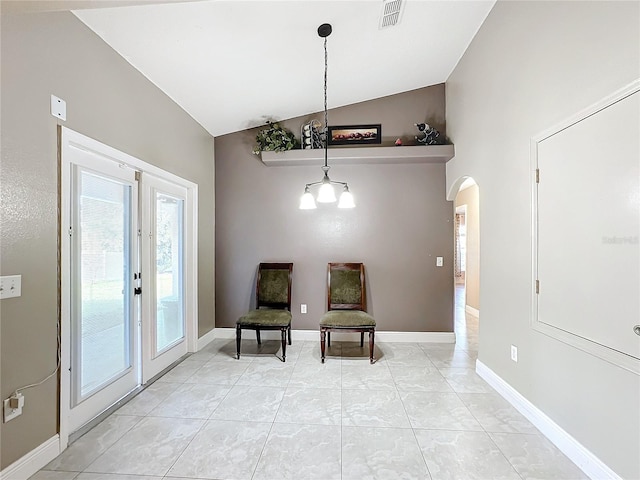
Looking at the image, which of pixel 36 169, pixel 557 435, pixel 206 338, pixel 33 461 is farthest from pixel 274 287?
pixel 557 435

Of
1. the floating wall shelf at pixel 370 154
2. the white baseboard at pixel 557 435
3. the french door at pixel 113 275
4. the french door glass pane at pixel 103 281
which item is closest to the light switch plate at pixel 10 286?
the french door at pixel 113 275

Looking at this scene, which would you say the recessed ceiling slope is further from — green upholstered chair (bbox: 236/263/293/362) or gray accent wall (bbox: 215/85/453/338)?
green upholstered chair (bbox: 236/263/293/362)

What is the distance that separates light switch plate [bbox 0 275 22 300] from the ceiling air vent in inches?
119

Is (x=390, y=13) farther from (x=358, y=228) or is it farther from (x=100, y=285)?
(x=100, y=285)

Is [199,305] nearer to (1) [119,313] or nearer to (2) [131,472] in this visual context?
(1) [119,313]

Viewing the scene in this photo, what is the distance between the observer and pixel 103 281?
2229 millimetres

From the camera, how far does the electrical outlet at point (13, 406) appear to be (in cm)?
147

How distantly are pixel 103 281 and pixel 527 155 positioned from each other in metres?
3.38

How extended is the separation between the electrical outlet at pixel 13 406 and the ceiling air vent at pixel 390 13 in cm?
349

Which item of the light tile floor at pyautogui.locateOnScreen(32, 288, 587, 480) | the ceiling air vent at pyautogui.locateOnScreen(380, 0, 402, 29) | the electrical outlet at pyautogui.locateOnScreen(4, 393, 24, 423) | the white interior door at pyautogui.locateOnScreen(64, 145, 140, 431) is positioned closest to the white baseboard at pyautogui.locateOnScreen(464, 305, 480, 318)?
the light tile floor at pyautogui.locateOnScreen(32, 288, 587, 480)

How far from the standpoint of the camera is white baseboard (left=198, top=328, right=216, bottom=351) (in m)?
3.59

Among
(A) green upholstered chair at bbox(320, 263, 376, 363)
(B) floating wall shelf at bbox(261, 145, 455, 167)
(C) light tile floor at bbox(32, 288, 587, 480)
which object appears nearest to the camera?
(C) light tile floor at bbox(32, 288, 587, 480)

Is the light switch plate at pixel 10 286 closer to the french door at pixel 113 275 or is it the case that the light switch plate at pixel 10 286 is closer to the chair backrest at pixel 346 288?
the french door at pixel 113 275

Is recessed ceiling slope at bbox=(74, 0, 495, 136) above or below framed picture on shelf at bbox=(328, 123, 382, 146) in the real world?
above
